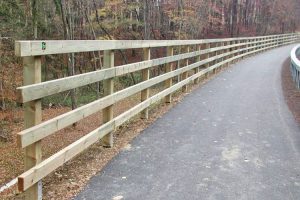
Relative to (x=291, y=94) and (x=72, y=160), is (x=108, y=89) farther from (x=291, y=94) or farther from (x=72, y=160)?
(x=291, y=94)

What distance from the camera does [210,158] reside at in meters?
5.32

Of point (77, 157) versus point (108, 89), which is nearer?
point (77, 157)

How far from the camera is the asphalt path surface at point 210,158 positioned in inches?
168

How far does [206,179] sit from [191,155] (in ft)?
2.87

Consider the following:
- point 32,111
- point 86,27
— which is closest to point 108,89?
point 32,111

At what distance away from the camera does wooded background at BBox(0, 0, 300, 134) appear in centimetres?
1334

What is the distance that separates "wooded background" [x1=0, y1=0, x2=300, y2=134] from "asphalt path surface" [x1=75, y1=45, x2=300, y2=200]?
4.27 meters

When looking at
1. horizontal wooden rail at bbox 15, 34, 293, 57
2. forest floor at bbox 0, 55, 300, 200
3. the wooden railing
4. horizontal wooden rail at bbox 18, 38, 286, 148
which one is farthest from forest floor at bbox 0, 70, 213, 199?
horizontal wooden rail at bbox 15, 34, 293, 57

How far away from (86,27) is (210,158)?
55.1 feet

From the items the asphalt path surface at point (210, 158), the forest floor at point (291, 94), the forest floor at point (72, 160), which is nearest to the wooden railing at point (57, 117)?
the forest floor at point (72, 160)

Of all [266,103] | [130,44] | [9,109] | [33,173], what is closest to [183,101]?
[266,103]

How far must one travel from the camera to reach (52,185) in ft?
13.9

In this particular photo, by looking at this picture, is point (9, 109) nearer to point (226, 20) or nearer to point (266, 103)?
point (266, 103)

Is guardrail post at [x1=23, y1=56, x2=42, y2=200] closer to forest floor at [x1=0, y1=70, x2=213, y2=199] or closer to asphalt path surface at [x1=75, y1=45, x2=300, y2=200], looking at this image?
forest floor at [x1=0, y1=70, x2=213, y2=199]
